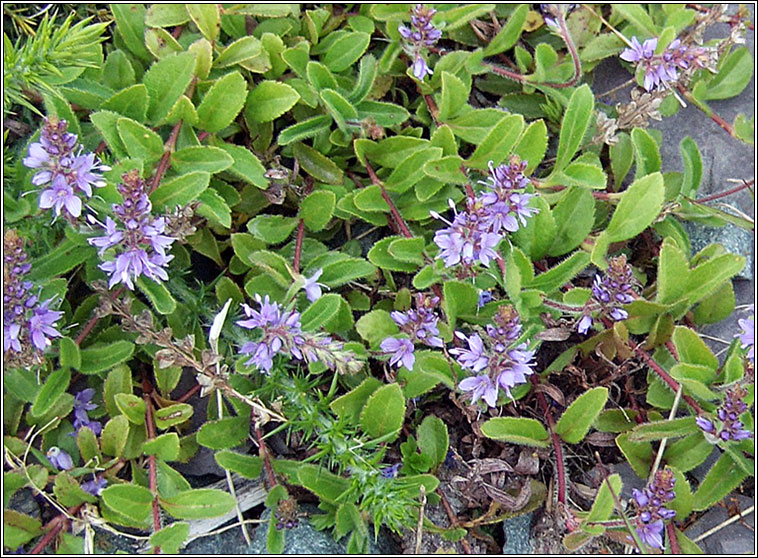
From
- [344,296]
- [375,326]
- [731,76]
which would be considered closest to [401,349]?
[375,326]

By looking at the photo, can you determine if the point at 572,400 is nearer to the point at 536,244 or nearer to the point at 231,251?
the point at 536,244

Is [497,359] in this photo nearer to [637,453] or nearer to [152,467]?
[637,453]

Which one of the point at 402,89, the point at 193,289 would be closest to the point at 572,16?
the point at 402,89

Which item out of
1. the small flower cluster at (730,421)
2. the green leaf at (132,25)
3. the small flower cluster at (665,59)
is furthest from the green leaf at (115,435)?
the small flower cluster at (665,59)

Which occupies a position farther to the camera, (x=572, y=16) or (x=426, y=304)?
(x=572, y=16)

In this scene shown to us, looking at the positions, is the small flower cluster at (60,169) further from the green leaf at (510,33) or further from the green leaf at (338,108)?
the green leaf at (510,33)

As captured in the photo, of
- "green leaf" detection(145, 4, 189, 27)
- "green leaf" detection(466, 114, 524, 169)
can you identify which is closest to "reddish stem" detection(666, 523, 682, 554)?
"green leaf" detection(466, 114, 524, 169)

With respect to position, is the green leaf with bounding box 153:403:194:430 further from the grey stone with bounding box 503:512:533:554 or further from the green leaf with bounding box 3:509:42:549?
the grey stone with bounding box 503:512:533:554
